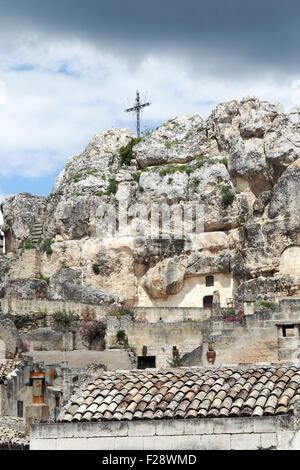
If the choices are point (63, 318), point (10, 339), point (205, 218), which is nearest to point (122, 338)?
point (63, 318)

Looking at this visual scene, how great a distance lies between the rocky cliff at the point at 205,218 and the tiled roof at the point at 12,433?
2490cm

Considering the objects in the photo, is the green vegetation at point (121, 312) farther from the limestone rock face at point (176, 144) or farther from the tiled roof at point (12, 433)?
the tiled roof at point (12, 433)

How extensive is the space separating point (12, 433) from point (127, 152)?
3874cm

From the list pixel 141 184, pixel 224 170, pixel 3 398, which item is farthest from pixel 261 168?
pixel 3 398

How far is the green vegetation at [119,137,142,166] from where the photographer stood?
62.2 metres

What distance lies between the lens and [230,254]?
5509 cm

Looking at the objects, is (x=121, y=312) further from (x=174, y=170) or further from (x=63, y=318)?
(x=174, y=170)

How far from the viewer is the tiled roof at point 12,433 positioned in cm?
2288

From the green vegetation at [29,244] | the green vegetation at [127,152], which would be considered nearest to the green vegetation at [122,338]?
the green vegetation at [29,244]

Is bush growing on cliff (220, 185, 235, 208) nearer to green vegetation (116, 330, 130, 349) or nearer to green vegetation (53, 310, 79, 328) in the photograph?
green vegetation (53, 310, 79, 328)

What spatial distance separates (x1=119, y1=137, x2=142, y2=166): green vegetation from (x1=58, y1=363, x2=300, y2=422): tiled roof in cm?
4352

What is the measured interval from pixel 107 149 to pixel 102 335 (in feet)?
76.9

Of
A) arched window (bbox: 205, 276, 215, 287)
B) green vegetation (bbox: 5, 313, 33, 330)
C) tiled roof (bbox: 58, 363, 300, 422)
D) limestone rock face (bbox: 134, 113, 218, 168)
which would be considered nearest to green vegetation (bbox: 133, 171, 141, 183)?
limestone rock face (bbox: 134, 113, 218, 168)

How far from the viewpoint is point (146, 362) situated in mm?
41625
